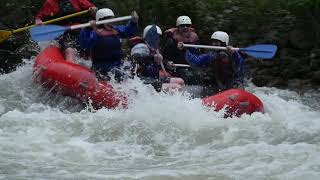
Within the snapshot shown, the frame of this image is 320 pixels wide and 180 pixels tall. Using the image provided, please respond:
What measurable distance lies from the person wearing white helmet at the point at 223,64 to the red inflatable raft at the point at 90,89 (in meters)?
0.54

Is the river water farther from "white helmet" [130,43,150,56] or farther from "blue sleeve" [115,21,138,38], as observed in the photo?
"blue sleeve" [115,21,138,38]

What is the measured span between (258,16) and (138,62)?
12.4 feet

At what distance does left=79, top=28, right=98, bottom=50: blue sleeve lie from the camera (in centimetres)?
788

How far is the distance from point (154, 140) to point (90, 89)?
1.62 metres

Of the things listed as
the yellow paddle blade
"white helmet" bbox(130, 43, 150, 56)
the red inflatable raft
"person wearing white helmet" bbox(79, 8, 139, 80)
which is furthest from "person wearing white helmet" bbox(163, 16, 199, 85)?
the yellow paddle blade

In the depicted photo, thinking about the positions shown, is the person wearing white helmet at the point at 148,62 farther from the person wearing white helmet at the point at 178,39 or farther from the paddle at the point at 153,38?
the person wearing white helmet at the point at 178,39

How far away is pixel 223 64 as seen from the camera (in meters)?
7.50

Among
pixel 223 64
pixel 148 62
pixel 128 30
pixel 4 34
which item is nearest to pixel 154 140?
pixel 223 64

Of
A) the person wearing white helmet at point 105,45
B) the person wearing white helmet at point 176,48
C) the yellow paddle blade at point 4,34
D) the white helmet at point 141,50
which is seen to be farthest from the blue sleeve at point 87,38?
the yellow paddle blade at point 4,34

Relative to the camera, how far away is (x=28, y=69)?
372 inches

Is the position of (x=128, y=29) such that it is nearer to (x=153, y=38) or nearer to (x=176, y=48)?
(x=153, y=38)

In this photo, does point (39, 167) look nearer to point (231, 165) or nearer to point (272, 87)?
point (231, 165)

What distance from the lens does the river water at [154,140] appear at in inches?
198

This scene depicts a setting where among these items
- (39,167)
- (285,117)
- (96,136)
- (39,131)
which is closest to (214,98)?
(285,117)
